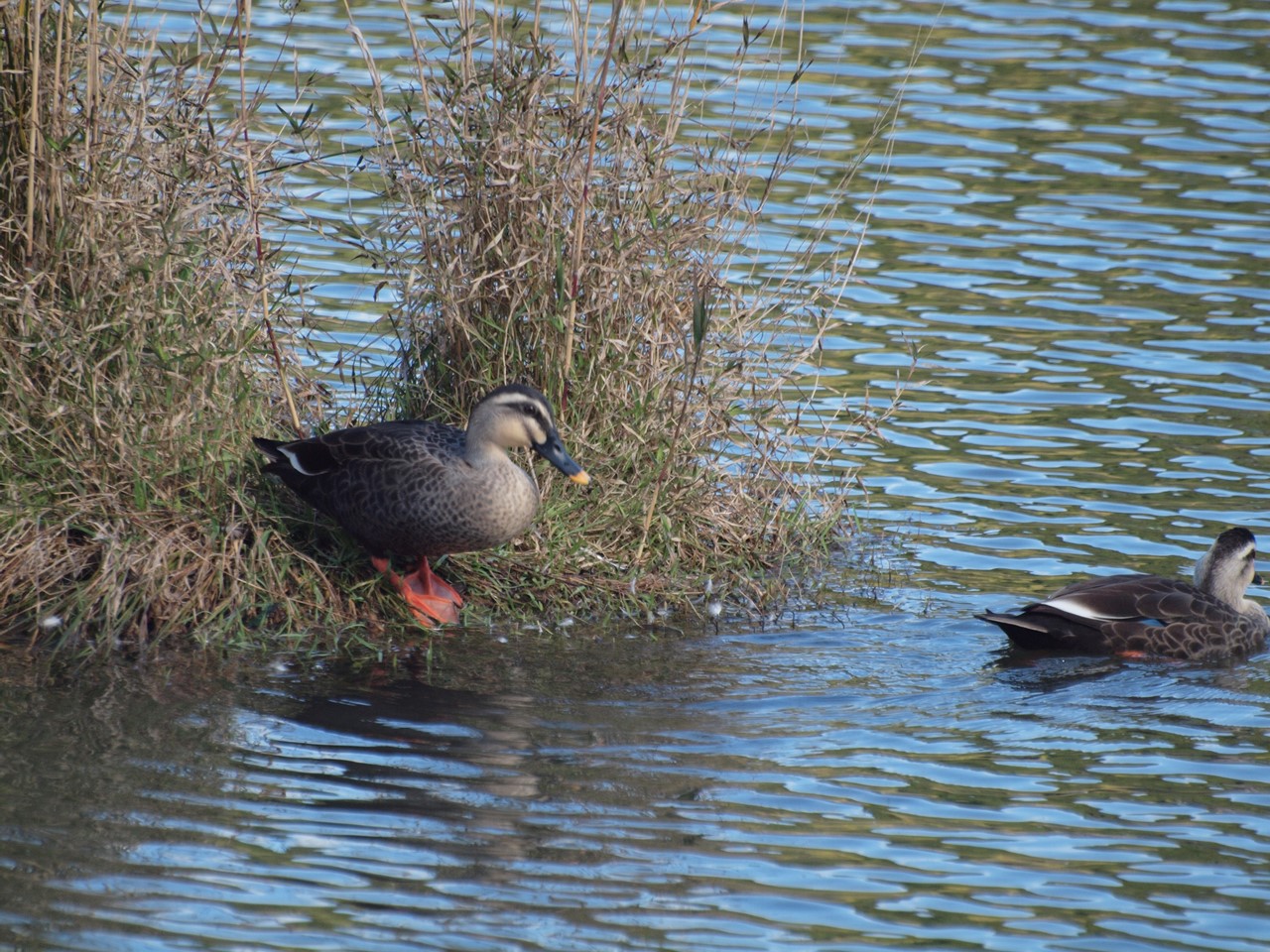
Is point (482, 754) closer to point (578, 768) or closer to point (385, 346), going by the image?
point (578, 768)

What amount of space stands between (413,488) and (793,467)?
113 inches

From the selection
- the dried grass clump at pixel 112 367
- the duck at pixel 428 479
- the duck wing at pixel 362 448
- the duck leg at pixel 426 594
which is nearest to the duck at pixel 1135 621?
the duck at pixel 428 479

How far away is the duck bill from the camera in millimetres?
7406

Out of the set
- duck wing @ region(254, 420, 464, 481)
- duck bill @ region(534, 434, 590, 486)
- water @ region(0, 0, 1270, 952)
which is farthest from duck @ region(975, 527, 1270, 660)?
duck wing @ region(254, 420, 464, 481)

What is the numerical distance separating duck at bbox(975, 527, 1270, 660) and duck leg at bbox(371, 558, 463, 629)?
7.21 feet

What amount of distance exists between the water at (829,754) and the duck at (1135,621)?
0.10m

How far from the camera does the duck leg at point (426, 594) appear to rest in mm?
7465

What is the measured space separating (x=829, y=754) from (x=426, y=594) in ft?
6.75

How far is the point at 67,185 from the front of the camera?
7.37m

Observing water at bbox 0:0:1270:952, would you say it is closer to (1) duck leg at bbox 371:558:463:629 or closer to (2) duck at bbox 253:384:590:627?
(1) duck leg at bbox 371:558:463:629

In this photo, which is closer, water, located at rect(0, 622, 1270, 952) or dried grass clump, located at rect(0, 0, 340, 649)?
water, located at rect(0, 622, 1270, 952)

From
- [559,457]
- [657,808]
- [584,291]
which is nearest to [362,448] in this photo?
[559,457]

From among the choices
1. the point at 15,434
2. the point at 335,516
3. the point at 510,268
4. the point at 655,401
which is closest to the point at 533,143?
the point at 510,268

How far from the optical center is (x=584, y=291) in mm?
7957
